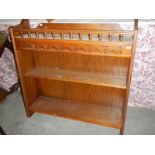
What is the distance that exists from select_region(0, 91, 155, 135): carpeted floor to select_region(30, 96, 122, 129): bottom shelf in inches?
3.8

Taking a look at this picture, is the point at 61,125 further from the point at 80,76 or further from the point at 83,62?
the point at 83,62

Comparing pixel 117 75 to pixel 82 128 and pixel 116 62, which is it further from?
pixel 82 128

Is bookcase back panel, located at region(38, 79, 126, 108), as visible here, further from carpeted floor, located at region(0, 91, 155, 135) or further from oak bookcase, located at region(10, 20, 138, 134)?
carpeted floor, located at region(0, 91, 155, 135)

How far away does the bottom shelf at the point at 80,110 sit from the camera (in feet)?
5.26

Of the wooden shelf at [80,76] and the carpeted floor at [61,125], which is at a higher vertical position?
the wooden shelf at [80,76]

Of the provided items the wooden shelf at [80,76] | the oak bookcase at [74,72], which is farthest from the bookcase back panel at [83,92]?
the wooden shelf at [80,76]

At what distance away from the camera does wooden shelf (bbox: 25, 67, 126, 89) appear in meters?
1.45

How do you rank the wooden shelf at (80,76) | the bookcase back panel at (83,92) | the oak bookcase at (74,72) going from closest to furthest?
1. the oak bookcase at (74,72)
2. the wooden shelf at (80,76)
3. the bookcase back panel at (83,92)

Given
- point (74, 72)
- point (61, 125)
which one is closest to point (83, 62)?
point (74, 72)

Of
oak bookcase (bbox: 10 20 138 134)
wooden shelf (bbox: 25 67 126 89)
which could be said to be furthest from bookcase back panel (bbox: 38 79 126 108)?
wooden shelf (bbox: 25 67 126 89)

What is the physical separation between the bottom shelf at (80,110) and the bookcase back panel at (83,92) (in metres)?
0.05

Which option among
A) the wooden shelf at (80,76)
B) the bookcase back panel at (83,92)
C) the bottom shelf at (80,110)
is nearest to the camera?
the wooden shelf at (80,76)

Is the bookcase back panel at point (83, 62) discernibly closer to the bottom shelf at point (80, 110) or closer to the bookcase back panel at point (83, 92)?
the bookcase back panel at point (83, 92)
